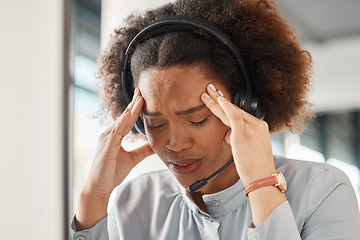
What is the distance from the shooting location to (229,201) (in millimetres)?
993

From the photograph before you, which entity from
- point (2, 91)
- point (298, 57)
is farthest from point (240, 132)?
point (2, 91)

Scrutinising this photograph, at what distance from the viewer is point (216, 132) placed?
0.90m

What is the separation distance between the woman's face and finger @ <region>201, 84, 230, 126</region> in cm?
1

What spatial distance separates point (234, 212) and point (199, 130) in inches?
8.9

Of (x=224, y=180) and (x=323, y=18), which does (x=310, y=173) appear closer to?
(x=224, y=180)

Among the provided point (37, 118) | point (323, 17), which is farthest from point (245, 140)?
point (323, 17)

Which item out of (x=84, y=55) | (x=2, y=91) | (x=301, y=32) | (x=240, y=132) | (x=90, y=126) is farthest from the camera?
(x=301, y=32)

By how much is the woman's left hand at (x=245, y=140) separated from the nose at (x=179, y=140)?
0.23ft

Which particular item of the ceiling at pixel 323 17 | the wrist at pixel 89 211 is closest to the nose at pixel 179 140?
the wrist at pixel 89 211

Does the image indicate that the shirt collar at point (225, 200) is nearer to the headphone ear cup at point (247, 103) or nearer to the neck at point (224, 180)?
the neck at point (224, 180)

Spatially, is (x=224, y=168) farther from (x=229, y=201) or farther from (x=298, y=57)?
(x=298, y=57)

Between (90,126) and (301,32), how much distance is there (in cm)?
221

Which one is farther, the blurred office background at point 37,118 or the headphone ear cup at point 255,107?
the blurred office background at point 37,118

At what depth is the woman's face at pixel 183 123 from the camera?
87 cm
